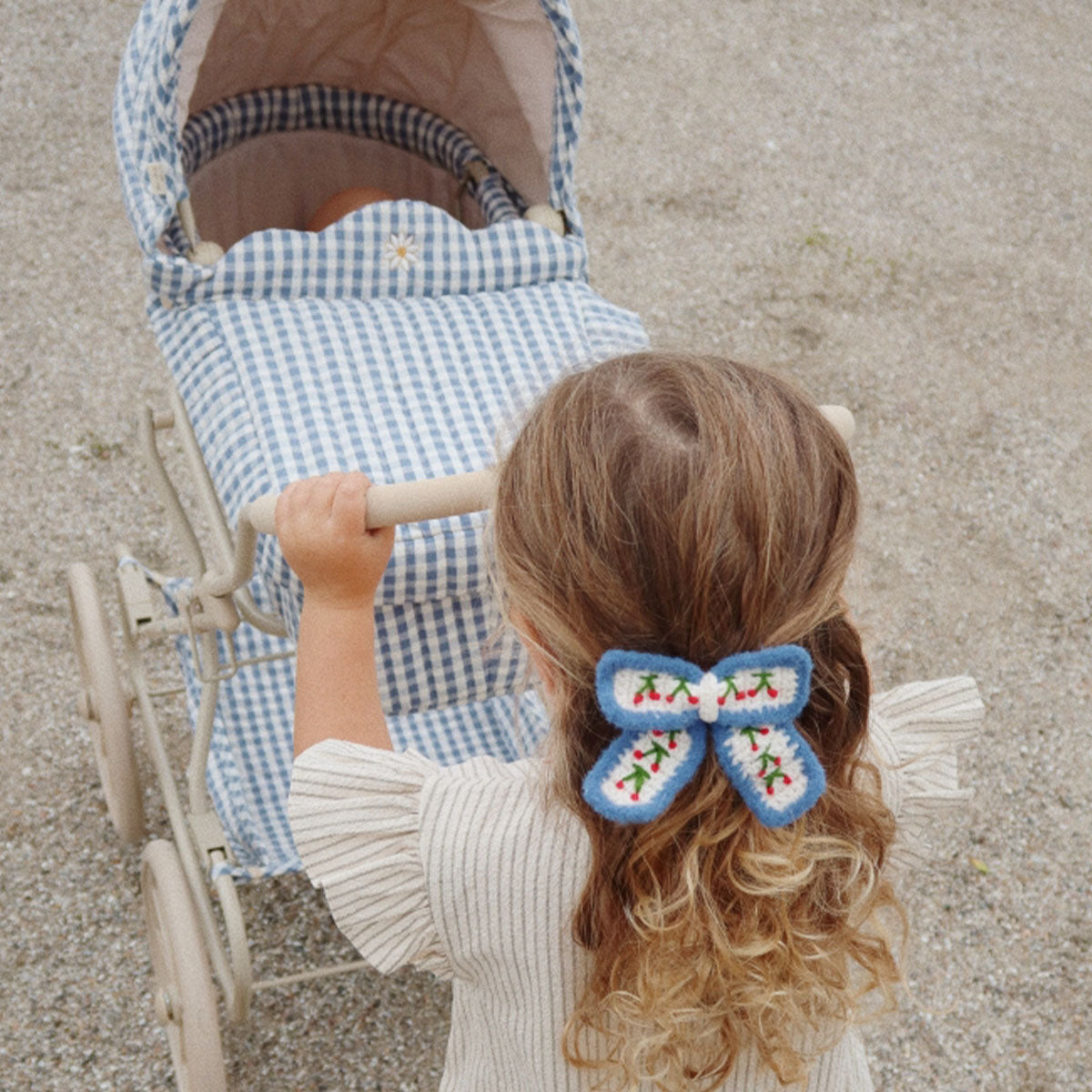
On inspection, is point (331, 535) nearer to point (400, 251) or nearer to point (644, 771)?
point (644, 771)

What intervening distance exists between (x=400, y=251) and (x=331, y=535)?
1.73ft

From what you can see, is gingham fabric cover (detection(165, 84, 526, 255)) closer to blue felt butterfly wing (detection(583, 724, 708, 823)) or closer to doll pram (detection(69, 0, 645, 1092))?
doll pram (detection(69, 0, 645, 1092))

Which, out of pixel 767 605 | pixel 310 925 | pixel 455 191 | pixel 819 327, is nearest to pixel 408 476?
pixel 767 605

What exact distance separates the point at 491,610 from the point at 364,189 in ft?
2.66

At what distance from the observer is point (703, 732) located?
81 cm

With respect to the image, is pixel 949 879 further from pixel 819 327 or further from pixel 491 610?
pixel 819 327

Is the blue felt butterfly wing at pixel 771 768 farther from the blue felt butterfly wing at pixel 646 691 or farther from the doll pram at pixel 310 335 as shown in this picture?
the doll pram at pixel 310 335

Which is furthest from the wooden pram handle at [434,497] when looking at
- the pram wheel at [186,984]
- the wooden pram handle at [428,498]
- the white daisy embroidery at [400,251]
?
the pram wheel at [186,984]

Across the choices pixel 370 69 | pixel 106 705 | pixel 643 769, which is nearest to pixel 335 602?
pixel 643 769

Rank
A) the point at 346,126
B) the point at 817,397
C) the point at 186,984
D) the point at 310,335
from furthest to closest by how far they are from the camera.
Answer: the point at 817,397
the point at 346,126
the point at 186,984
the point at 310,335

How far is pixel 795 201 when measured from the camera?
131 inches

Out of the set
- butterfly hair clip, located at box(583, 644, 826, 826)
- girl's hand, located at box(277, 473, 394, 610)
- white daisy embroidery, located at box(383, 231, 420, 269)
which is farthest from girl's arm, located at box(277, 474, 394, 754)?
white daisy embroidery, located at box(383, 231, 420, 269)

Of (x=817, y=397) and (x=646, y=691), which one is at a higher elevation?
(x=646, y=691)

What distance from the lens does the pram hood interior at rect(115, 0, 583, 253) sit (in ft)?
4.63
